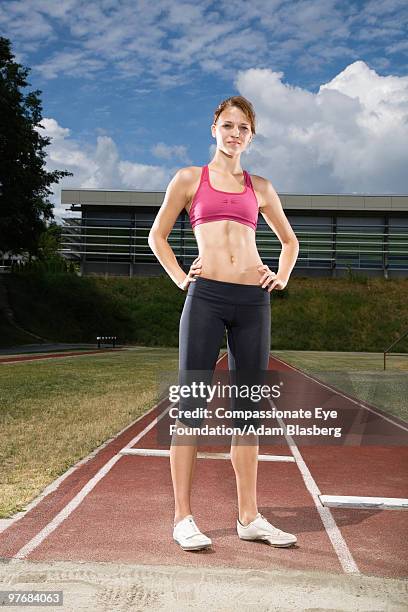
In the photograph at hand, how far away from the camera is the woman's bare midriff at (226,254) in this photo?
4.05 metres

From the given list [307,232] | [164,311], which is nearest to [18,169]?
[164,311]

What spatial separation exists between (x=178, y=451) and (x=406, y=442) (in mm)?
6288

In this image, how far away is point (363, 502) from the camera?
586cm

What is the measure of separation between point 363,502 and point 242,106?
3.58 meters

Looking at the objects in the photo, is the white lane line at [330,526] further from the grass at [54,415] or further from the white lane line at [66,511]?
the grass at [54,415]

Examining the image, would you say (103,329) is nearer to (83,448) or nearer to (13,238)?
(13,238)

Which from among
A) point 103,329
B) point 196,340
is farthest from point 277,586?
point 103,329

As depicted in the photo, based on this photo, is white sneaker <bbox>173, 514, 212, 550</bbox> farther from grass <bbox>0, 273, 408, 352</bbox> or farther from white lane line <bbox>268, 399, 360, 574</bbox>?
grass <bbox>0, 273, 408, 352</bbox>

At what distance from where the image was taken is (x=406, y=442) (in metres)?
9.62

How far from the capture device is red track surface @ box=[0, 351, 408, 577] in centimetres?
435

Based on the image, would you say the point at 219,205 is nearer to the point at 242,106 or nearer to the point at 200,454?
the point at 242,106

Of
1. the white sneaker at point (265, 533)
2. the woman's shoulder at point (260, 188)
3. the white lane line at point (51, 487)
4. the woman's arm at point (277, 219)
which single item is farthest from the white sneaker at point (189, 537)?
the woman's shoulder at point (260, 188)

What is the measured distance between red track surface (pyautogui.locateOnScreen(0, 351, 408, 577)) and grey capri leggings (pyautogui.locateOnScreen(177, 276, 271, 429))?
356mm

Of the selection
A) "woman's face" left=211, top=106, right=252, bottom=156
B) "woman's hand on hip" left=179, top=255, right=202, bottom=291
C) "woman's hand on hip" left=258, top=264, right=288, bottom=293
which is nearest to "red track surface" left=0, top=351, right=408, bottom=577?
"woman's hand on hip" left=258, top=264, right=288, bottom=293
